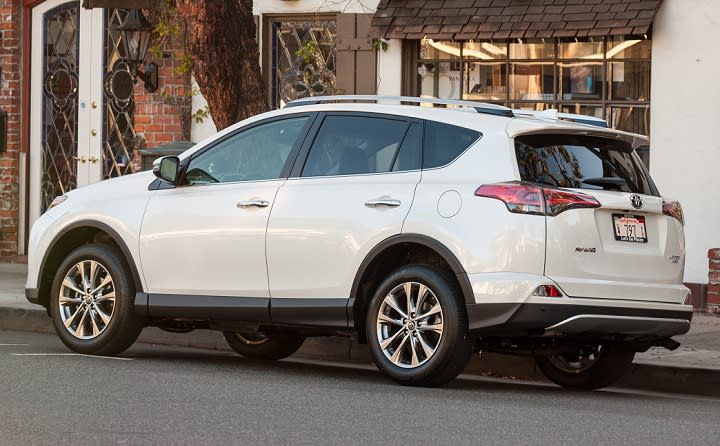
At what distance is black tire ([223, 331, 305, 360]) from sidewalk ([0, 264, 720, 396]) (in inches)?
18.2

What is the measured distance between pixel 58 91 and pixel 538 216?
1101 cm

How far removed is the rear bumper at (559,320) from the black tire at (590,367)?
27.8 inches

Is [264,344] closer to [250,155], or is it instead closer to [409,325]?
[250,155]

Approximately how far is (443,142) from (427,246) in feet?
2.19

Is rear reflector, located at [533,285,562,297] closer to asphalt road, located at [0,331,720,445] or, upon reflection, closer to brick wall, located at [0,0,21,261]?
asphalt road, located at [0,331,720,445]

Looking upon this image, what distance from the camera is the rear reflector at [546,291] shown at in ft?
26.3

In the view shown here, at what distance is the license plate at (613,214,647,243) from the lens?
8.36 metres

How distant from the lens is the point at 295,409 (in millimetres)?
7375

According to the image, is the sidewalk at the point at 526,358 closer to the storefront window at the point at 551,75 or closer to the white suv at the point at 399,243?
the white suv at the point at 399,243

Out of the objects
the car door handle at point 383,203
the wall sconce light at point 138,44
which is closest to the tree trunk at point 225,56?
the wall sconce light at point 138,44

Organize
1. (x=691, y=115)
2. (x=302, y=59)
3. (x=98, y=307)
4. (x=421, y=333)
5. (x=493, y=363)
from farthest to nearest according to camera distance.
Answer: (x=302, y=59)
(x=691, y=115)
(x=493, y=363)
(x=98, y=307)
(x=421, y=333)

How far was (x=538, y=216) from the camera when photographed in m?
8.08

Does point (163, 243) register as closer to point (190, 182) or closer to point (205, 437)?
point (190, 182)

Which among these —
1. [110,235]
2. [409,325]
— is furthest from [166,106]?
[409,325]
